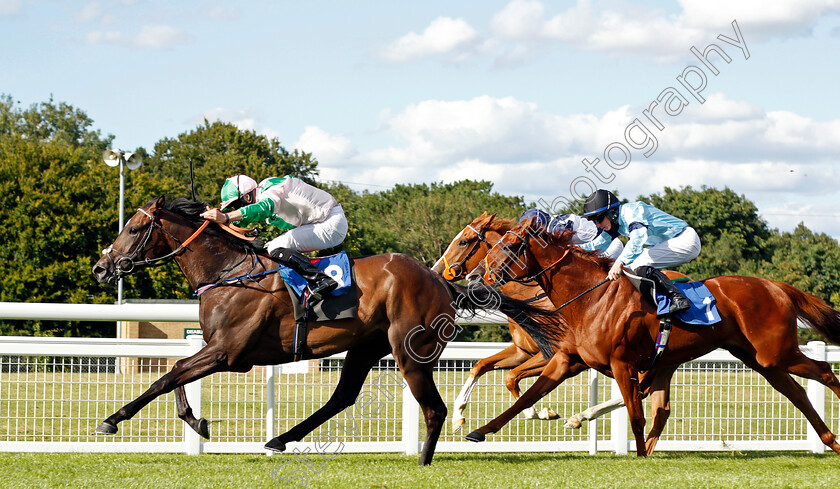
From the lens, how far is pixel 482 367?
24.5ft

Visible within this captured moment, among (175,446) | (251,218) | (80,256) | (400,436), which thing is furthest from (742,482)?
(80,256)

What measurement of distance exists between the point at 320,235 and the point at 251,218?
1.65 ft

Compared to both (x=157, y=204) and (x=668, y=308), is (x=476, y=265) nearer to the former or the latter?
(x=668, y=308)

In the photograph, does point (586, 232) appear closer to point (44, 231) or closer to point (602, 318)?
point (602, 318)

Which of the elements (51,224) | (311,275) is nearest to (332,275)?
(311,275)

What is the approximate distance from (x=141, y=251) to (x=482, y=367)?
290cm

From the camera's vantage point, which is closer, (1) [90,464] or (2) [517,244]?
(1) [90,464]

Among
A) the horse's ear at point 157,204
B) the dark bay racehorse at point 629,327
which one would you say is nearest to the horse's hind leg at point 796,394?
the dark bay racehorse at point 629,327

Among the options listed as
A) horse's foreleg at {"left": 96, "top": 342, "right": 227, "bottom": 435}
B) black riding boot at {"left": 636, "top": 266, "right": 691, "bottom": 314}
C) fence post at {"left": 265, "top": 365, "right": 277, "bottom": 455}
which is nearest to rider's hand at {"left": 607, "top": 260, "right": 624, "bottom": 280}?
black riding boot at {"left": 636, "top": 266, "right": 691, "bottom": 314}

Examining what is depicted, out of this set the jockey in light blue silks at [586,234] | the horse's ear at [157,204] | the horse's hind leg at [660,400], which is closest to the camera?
the horse's ear at [157,204]

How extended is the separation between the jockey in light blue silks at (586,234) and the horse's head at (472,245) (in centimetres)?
41

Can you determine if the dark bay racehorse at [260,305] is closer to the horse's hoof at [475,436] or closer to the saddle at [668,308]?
the horse's hoof at [475,436]

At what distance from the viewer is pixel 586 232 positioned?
26.2 feet

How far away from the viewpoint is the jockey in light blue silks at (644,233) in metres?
6.70
